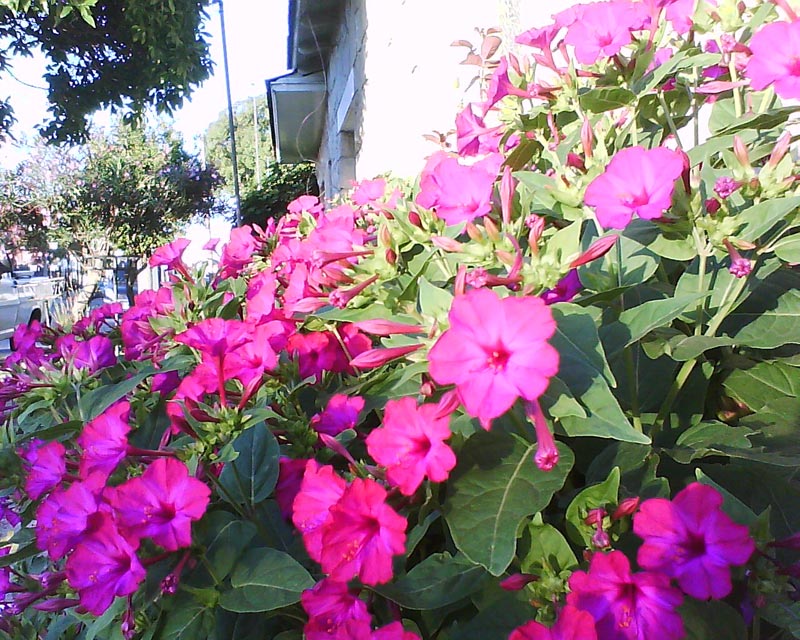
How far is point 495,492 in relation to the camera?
0.65 meters

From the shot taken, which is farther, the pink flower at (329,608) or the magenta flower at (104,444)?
the magenta flower at (104,444)

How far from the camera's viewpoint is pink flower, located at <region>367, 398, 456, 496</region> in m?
0.64

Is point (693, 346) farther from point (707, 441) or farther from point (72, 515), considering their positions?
point (72, 515)

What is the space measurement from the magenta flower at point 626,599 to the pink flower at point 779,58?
0.65m

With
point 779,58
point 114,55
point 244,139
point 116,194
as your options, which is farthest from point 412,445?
point 244,139

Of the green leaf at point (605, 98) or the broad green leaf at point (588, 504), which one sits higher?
the green leaf at point (605, 98)

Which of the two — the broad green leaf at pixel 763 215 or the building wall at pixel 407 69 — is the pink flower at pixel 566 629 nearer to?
the broad green leaf at pixel 763 215

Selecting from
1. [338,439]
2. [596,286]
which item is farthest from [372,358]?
[596,286]

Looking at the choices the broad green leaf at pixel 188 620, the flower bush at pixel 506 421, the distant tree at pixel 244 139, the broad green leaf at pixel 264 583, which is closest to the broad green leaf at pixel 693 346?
the flower bush at pixel 506 421

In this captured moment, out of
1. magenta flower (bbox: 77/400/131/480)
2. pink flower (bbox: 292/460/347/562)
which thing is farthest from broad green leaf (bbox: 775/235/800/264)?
magenta flower (bbox: 77/400/131/480)

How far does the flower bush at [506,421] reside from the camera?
1.93 ft

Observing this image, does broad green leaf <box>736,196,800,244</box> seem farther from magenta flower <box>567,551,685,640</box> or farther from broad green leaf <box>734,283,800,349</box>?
magenta flower <box>567,551,685,640</box>

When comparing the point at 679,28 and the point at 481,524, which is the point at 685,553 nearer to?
the point at 481,524

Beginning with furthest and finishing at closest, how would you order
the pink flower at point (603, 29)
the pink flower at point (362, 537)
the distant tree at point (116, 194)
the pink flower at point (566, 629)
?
1. the distant tree at point (116, 194)
2. the pink flower at point (603, 29)
3. the pink flower at point (362, 537)
4. the pink flower at point (566, 629)
